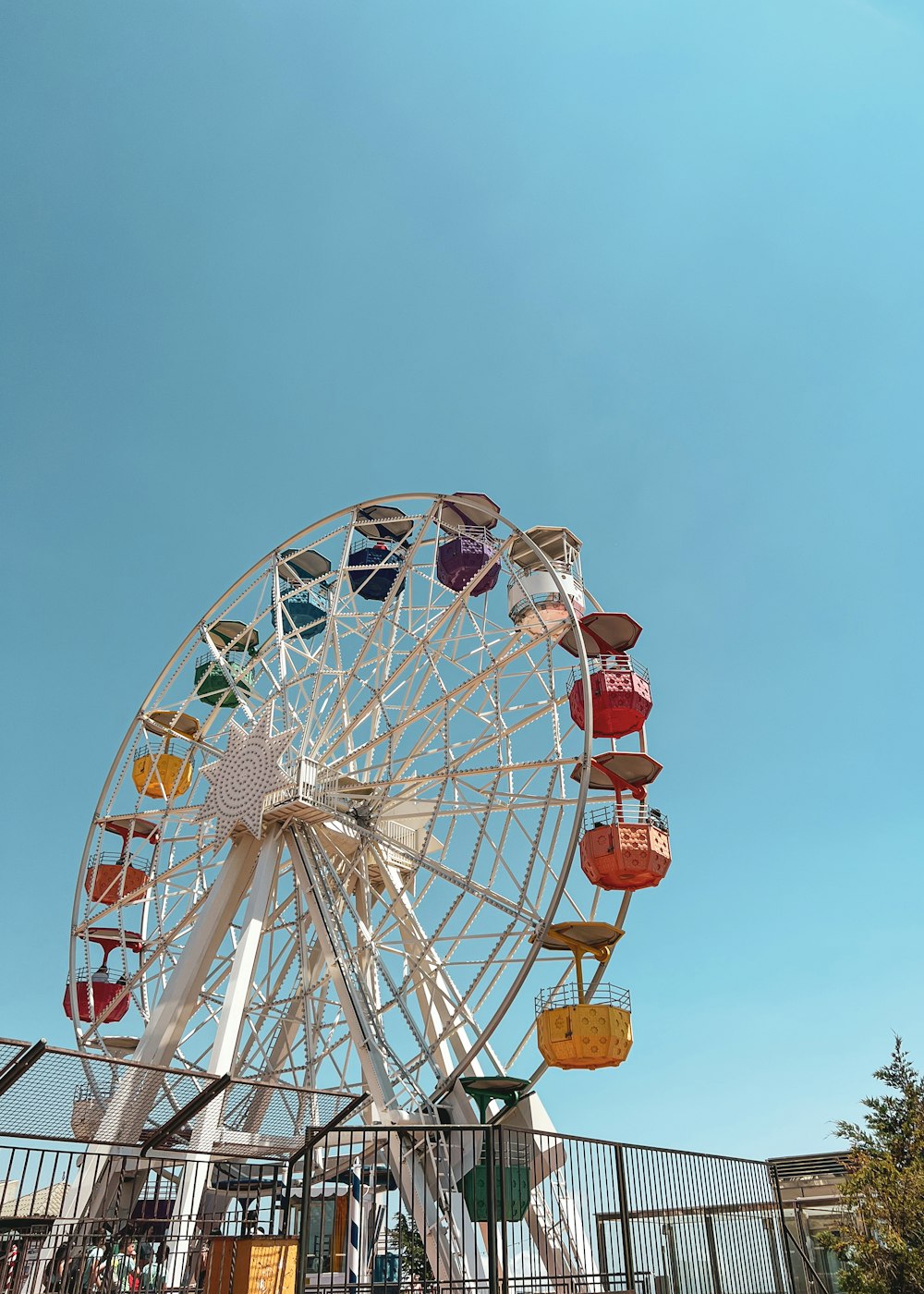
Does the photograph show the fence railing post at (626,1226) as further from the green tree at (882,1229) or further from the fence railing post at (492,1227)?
the green tree at (882,1229)

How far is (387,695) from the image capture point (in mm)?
20312

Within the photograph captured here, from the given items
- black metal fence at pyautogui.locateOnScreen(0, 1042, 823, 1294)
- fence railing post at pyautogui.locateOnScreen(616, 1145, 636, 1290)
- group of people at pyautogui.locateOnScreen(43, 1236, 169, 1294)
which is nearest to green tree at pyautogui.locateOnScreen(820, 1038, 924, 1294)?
black metal fence at pyautogui.locateOnScreen(0, 1042, 823, 1294)

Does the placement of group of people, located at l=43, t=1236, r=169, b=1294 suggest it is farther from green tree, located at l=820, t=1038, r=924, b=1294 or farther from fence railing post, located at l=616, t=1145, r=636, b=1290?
green tree, located at l=820, t=1038, r=924, b=1294

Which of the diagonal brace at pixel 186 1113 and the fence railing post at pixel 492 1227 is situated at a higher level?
the diagonal brace at pixel 186 1113

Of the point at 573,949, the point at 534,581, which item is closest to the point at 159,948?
the point at 573,949

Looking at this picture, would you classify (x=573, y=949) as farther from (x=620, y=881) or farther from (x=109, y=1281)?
(x=109, y=1281)

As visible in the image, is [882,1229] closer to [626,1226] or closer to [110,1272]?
[626,1226]

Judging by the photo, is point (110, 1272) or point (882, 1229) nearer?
point (110, 1272)

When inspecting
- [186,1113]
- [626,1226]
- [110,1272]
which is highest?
[186,1113]

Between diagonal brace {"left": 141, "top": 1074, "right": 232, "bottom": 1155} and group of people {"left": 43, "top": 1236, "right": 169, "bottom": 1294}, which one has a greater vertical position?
diagonal brace {"left": 141, "top": 1074, "right": 232, "bottom": 1155}

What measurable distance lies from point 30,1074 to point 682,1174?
6142 millimetres

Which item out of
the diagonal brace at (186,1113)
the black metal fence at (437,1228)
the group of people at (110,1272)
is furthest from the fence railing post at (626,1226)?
the group of people at (110,1272)

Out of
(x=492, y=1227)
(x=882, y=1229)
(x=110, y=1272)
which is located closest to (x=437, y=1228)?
(x=492, y=1227)

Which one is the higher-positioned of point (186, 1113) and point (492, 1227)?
point (186, 1113)
